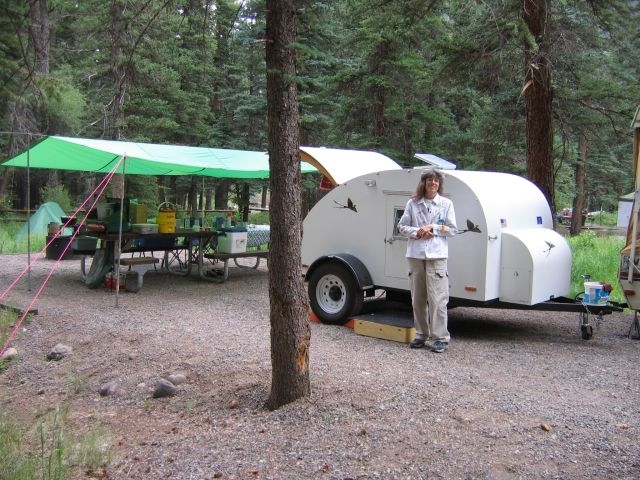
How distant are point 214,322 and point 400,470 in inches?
202

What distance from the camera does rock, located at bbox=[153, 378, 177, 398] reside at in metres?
6.09

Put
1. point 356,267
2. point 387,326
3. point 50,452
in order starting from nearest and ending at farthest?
point 50,452 < point 387,326 < point 356,267

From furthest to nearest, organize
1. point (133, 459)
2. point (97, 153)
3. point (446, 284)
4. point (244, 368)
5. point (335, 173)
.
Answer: point (97, 153) → point (335, 173) → point (446, 284) → point (244, 368) → point (133, 459)

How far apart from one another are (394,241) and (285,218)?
326 centimetres

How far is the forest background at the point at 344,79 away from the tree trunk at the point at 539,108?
25cm

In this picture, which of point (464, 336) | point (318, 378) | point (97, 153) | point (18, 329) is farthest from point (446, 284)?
point (97, 153)

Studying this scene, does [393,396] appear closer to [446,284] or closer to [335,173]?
[446,284]

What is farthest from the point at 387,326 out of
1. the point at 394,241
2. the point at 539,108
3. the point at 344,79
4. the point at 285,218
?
the point at 344,79

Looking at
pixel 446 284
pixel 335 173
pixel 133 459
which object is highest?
pixel 335 173

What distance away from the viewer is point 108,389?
6445mm

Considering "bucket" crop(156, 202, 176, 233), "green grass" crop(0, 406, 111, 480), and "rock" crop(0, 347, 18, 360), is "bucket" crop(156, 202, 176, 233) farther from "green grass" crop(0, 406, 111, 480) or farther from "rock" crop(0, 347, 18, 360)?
"green grass" crop(0, 406, 111, 480)

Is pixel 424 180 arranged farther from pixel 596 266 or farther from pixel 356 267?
pixel 596 266

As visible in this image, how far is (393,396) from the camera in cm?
524

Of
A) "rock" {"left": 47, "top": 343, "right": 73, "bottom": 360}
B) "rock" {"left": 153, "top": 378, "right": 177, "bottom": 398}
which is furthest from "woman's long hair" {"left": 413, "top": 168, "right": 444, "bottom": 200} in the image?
"rock" {"left": 47, "top": 343, "right": 73, "bottom": 360}
